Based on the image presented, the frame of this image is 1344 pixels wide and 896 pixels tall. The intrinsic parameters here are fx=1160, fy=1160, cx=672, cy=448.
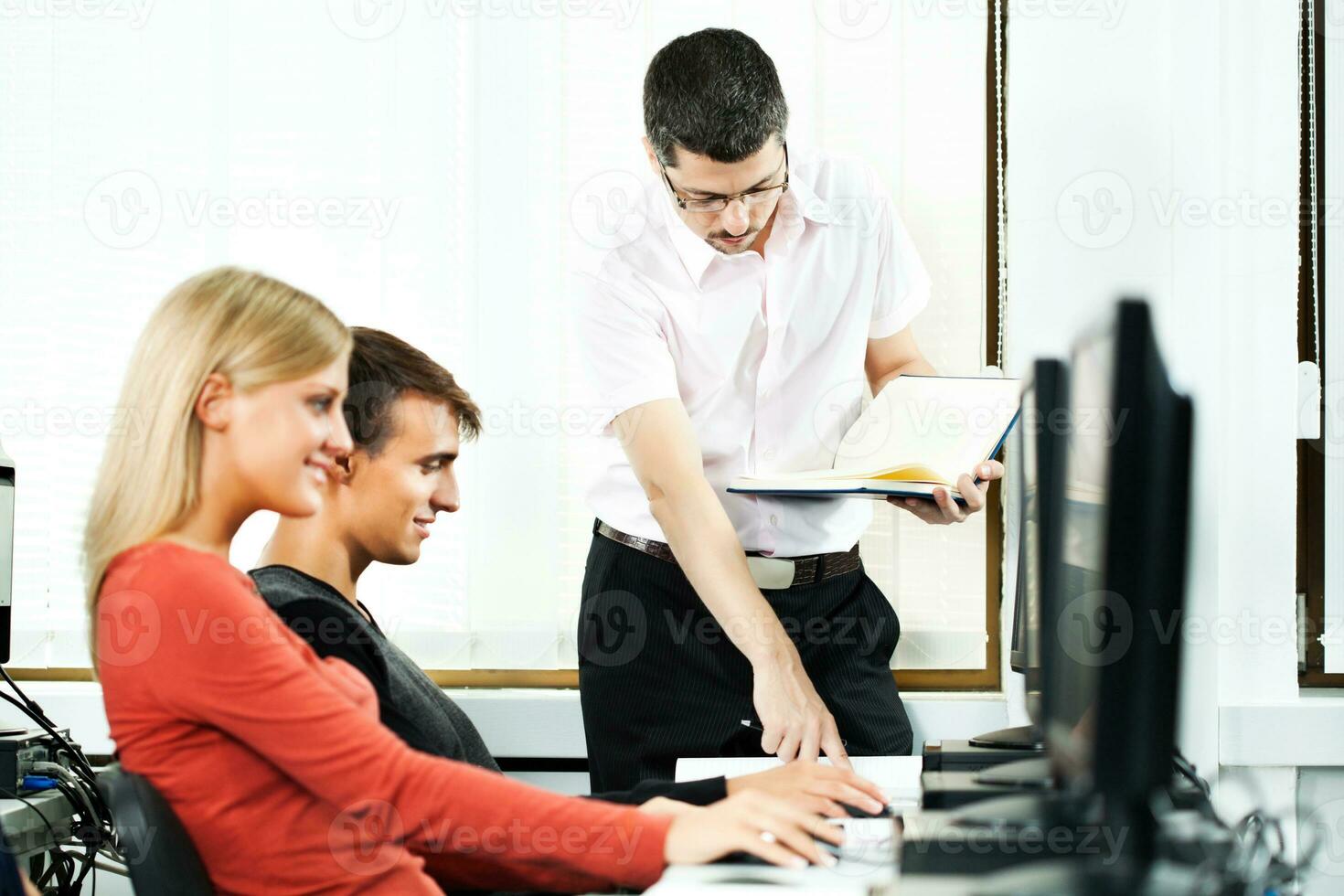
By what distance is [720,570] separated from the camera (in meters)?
1.53

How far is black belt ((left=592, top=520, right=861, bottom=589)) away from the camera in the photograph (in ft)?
5.80

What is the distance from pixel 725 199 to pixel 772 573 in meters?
0.56

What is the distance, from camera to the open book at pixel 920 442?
4.85 ft

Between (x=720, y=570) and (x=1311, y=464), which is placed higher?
(x=1311, y=464)

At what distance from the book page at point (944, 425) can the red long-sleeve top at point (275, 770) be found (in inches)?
28.3

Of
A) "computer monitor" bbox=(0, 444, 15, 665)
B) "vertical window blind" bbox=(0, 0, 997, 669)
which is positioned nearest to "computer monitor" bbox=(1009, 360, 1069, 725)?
"vertical window blind" bbox=(0, 0, 997, 669)

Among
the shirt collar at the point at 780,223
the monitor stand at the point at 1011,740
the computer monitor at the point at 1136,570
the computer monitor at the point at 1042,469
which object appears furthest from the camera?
the shirt collar at the point at 780,223

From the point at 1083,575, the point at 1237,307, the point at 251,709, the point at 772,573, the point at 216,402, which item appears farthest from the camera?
the point at 1237,307

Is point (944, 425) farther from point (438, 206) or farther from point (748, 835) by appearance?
point (438, 206)

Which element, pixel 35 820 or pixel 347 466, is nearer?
pixel 347 466

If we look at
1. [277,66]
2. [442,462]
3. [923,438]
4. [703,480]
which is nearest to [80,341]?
[277,66]

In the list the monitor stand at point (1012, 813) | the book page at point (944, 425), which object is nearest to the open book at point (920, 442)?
the book page at point (944, 425)

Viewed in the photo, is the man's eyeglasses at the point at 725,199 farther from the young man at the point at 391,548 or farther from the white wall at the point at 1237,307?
the white wall at the point at 1237,307

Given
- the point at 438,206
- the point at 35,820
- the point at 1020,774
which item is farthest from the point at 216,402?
the point at 438,206
